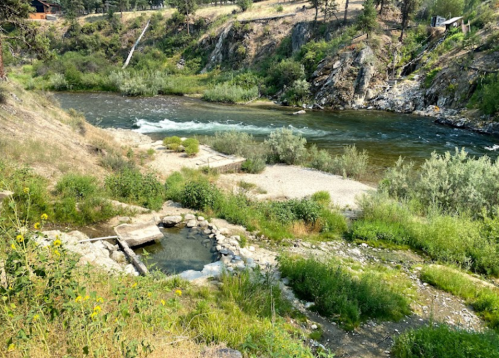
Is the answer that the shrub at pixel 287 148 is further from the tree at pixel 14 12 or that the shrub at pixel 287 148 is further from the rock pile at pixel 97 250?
the tree at pixel 14 12

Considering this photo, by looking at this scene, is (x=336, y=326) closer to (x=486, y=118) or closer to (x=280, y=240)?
(x=280, y=240)

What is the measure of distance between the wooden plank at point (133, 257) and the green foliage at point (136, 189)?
2.36 metres

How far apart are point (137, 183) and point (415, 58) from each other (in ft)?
117

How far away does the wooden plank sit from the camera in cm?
700

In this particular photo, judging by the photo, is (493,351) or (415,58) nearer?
(493,351)

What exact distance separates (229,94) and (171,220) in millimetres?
30555

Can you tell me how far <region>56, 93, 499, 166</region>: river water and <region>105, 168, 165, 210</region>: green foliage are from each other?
11127 mm

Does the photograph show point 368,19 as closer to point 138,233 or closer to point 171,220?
point 171,220

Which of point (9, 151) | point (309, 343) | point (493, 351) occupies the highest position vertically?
point (9, 151)

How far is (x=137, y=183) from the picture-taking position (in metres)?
10.8

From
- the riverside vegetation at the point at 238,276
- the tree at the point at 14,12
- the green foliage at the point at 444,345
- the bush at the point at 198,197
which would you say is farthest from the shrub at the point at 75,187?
the tree at the point at 14,12

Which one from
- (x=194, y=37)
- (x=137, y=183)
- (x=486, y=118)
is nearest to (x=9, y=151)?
(x=137, y=183)

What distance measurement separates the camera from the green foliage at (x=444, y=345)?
13.8 ft

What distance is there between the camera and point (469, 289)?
21.9 ft
